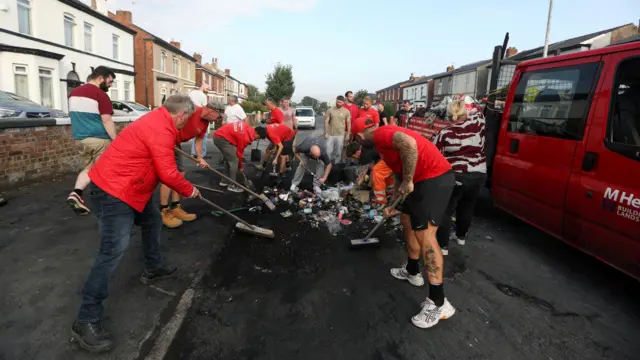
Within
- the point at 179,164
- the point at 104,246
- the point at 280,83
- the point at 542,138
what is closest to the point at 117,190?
the point at 104,246

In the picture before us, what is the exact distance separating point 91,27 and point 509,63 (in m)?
25.6

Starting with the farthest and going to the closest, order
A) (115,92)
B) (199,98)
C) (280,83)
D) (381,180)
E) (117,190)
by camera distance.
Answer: (280,83) → (115,92) → (199,98) → (381,180) → (117,190)

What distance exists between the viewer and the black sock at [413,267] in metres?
3.49

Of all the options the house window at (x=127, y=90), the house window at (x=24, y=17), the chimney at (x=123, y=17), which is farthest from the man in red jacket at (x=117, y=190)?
the chimney at (x=123, y=17)

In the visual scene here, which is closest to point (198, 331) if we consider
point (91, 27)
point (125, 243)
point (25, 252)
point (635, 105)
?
point (125, 243)

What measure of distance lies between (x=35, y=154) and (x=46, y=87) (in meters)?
16.1

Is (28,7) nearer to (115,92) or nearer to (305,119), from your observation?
(115,92)

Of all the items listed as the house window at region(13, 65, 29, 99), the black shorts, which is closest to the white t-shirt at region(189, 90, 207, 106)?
the black shorts

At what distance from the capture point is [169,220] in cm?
491

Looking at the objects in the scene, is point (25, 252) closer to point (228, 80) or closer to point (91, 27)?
point (91, 27)

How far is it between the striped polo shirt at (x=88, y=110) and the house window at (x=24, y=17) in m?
17.5

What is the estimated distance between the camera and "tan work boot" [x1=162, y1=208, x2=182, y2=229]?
4875 mm

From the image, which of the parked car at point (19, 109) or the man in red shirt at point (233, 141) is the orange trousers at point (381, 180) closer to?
the man in red shirt at point (233, 141)

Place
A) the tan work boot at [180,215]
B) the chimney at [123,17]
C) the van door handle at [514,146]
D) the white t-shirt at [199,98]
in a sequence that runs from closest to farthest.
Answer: the van door handle at [514,146] → the tan work boot at [180,215] → the white t-shirt at [199,98] → the chimney at [123,17]
